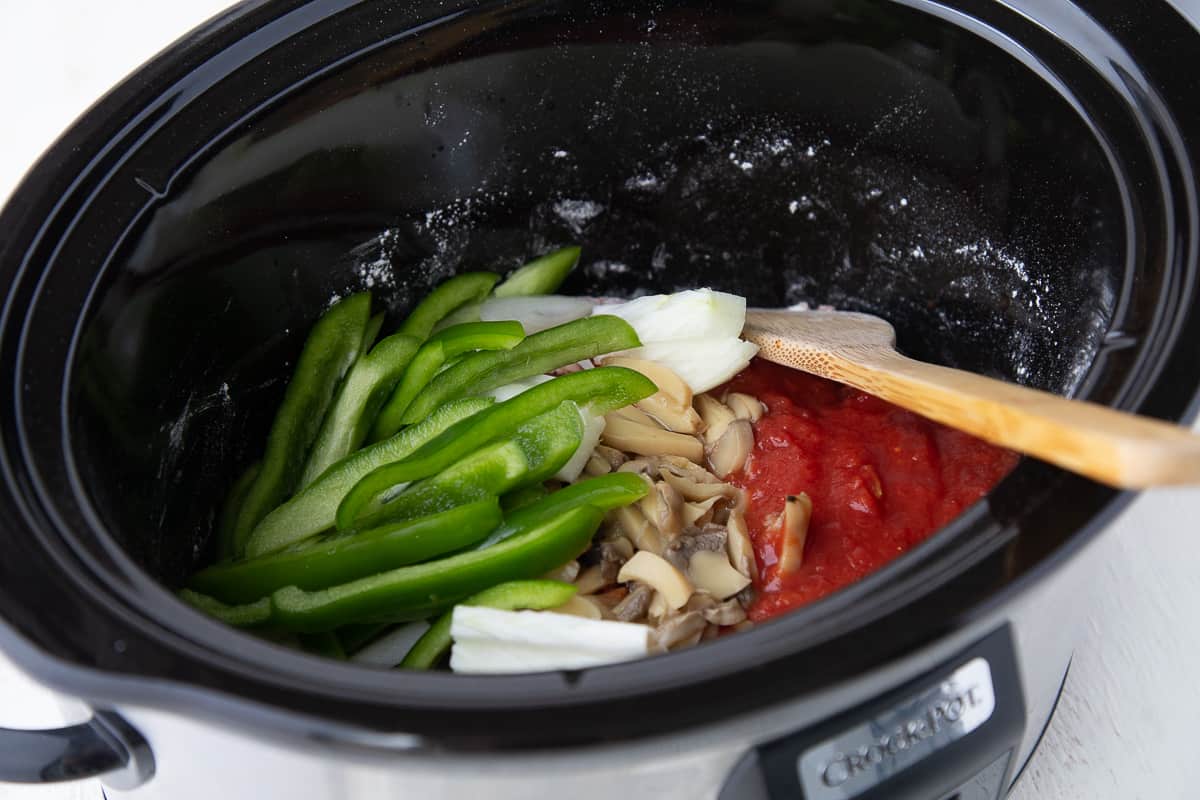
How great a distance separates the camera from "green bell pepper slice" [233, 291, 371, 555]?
1.66 m

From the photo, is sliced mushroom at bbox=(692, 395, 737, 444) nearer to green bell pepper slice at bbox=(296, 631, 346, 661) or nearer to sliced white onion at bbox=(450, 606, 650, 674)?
sliced white onion at bbox=(450, 606, 650, 674)

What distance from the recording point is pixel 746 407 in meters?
1.78

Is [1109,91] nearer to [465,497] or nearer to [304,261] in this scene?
[465,497]

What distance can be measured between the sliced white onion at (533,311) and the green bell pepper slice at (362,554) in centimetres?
49

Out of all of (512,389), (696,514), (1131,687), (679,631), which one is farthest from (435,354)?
(1131,687)

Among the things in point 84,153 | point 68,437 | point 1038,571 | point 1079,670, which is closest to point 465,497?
point 68,437

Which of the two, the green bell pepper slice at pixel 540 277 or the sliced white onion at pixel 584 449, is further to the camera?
the green bell pepper slice at pixel 540 277

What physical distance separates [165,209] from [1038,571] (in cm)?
112

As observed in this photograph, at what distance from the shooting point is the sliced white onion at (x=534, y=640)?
132 centimetres

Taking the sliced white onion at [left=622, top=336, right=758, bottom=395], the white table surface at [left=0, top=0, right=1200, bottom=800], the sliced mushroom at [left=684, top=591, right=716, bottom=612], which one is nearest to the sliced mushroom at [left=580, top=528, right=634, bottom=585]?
the sliced mushroom at [left=684, top=591, right=716, bottom=612]

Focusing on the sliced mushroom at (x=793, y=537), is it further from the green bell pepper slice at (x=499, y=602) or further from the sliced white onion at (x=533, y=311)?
the sliced white onion at (x=533, y=311)

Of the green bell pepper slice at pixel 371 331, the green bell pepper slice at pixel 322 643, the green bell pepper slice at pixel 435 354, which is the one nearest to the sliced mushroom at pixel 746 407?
the green bell pepper slice at pixel 435 354

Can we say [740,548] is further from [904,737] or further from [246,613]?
[246,613]

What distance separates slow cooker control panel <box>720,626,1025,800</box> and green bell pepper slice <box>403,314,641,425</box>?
800mm
